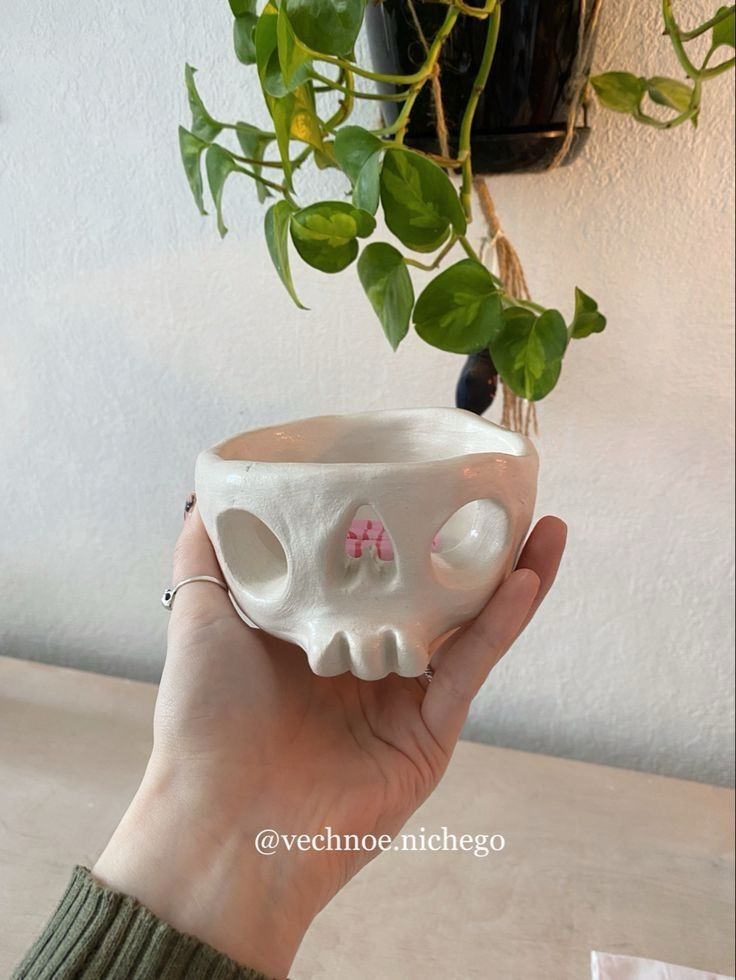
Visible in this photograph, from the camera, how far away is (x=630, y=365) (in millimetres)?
841

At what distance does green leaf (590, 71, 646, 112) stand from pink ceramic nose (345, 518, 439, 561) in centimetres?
39

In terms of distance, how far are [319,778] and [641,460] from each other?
0.49m

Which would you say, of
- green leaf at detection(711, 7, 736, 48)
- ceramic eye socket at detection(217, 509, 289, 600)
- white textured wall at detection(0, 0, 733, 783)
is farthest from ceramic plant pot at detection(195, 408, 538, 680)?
green leaf at detection(711, 7, 736, 48)

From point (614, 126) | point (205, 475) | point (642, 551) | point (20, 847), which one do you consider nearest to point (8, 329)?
point (205, 475)

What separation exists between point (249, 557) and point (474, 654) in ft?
0.52

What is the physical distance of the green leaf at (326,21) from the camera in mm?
447

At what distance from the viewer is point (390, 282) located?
56cm

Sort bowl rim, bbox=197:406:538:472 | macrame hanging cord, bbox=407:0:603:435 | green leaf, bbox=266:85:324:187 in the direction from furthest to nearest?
macrame hanging cord, bbox=407:0:603:435, green leaf, bbox=266:85:324:187, bowl rim, bbox=197:406:538:472

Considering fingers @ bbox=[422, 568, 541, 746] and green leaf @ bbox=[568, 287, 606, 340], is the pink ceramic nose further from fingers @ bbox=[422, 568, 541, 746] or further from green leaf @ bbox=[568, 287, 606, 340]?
green leaf @ bbox=[568, 287, 606, 340]

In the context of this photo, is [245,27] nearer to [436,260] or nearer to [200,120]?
[200,120]

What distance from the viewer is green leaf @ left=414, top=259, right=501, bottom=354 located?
56cm

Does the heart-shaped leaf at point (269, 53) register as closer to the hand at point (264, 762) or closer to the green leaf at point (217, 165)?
the green leaf at point (217, 165)

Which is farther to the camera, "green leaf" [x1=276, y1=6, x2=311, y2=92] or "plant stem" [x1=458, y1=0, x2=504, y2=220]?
"plant stem" [x1=458, y1=0, x2=504, y2=220]

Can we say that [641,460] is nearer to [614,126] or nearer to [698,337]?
[698,337]
